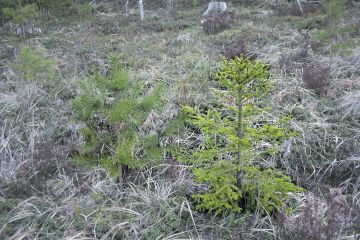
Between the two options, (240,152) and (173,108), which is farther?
(173,108)

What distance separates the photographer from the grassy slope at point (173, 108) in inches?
124

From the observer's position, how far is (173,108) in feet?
16.3

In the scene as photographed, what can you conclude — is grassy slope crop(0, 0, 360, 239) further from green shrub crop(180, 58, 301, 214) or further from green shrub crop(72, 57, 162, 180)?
green shrub crop(72, 57, 162, 180)

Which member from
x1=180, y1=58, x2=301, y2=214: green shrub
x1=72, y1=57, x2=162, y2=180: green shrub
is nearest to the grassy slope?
x1=180, y1=58, x2=301, y2=214: green shrub

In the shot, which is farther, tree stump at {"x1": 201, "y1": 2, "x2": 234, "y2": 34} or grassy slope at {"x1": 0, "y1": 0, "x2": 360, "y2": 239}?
tree stump at {"x1": 201, "y1": 2, "x2": 234, "y2": 34}

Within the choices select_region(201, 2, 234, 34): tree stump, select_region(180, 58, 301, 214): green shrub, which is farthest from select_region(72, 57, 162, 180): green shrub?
select_region(201, 2, 234, 34): tree stump

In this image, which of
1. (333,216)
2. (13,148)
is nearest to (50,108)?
(13,148)

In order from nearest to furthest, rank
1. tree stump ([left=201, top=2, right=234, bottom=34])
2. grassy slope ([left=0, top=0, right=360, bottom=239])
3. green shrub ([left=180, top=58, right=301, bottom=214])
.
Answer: green shrub ([left=180, top=58, right=301, bottom=214]), grassy slope ([left=0, top=0, right=360, bottom=239]), tree stump ([left=201, top=2, right=234, bottom=34])

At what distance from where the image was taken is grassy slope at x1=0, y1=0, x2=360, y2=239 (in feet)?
10.4

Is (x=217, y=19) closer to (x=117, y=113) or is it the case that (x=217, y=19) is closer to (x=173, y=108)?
(x=173, y=108)

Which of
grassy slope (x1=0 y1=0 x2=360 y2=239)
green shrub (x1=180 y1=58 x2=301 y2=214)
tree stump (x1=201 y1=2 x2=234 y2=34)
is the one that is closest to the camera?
green shrub (x1=180 y1=58 x2=301 y2=214)

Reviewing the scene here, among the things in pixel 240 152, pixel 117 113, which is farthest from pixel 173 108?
pixel 240 152

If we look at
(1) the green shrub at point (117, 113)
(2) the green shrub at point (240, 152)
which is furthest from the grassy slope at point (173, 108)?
(1) the green shrub at point (117, 113)

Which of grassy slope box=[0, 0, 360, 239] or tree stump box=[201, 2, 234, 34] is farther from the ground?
tree stump box=[201, 2, 234, 34]
